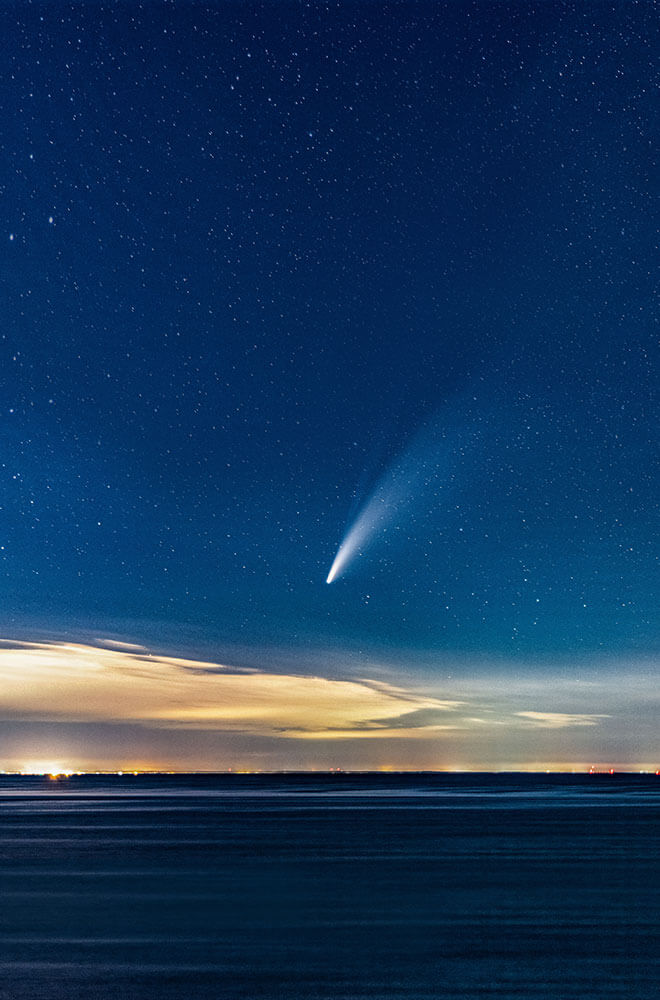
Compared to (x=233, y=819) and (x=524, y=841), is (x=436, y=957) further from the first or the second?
(x=233, y=819)

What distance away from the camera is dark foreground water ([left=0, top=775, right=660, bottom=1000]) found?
57.1 ft

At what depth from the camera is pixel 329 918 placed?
2430 cm

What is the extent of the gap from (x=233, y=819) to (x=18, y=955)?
55048 millimetres

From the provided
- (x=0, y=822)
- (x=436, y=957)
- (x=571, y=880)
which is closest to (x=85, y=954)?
(x=436, y=957)

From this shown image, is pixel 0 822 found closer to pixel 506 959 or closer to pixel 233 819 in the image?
pixel 233 819

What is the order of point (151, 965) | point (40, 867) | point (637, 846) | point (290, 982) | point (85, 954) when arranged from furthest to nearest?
point (637, 846), point (40, 867), point (85, 954), point (151, 965), point (290, 982)

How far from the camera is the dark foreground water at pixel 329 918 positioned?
17391 mm

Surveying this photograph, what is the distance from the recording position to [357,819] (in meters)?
71.9

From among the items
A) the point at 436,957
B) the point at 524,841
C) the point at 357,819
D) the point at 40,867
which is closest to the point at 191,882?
the point at 40,867

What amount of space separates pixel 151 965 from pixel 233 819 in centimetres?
5618

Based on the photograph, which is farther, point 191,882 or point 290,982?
point 191,882

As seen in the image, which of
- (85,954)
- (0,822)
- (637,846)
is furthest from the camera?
A: (0,822)

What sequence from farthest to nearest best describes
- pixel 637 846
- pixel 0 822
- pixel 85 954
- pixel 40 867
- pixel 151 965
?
1. pixel 0 822
2. pixel 637 846
3. pixel 40 867
4. pixel 85 954
5. pixel 151 965

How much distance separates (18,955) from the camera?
64.5ft
